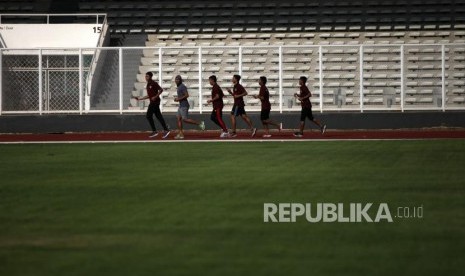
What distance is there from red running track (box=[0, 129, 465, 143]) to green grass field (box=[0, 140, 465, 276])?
723 centimetres

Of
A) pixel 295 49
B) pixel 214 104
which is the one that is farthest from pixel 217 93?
pixel 295 49

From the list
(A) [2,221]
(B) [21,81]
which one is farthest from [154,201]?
(B) [21,81]

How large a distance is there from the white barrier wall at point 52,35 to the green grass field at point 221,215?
1860 cm

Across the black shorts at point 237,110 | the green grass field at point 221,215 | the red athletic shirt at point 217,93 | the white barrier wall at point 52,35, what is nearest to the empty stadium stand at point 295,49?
the white barrier wall at point 52,35

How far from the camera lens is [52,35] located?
40.4 meters

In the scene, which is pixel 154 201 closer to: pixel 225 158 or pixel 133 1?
pixel 225 158

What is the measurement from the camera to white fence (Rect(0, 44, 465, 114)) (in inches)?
1355

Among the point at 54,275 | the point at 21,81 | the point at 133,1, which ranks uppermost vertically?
the point at 133,1

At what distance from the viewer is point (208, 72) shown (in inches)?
1475

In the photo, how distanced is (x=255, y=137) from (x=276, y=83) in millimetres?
6411

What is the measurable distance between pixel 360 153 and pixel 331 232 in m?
11.9

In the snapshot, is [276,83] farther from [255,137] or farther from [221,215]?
[221,215]

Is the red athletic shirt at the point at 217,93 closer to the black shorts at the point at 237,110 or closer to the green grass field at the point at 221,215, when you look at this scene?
the black shorts at the point at 237,110

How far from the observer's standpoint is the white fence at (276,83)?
34.4 meters
